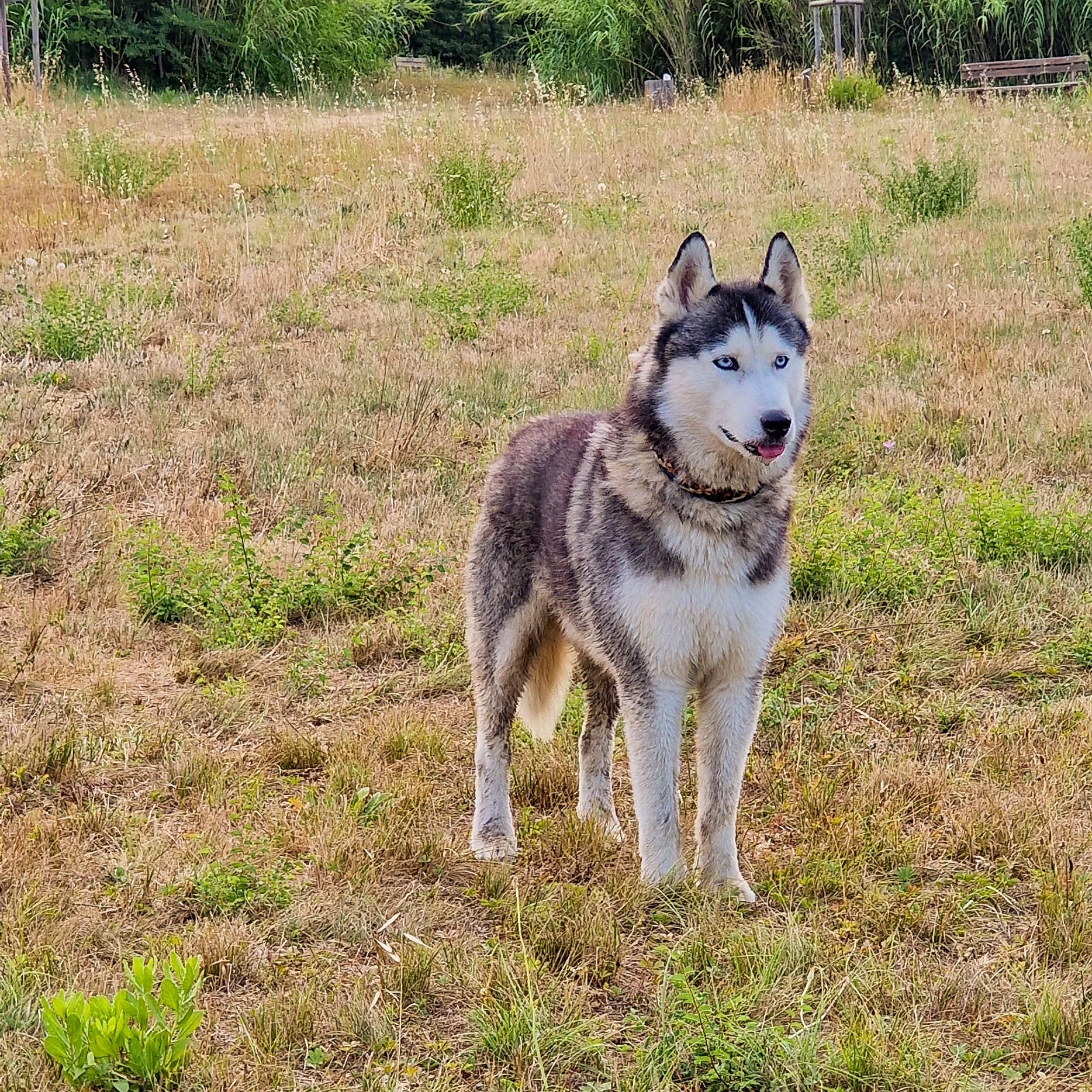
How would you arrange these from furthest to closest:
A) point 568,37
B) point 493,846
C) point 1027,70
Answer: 1. point 568,37
2. point 1027,70
3. point 493,846

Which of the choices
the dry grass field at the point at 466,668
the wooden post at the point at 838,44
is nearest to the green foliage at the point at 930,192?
the dry grass field at the point at 466,668

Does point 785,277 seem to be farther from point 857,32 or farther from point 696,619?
point 857,32

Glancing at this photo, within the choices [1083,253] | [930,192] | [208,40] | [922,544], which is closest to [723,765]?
[922,544]

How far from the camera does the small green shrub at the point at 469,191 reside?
11.5 meters

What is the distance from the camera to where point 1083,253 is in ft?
26.9

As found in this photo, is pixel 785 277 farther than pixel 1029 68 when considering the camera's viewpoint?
No

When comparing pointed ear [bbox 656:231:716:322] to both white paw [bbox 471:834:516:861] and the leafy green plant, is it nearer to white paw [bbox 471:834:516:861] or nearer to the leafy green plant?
white paw [bbox 471:834:516:861]

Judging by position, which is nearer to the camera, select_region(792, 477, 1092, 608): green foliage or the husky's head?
the husky's head

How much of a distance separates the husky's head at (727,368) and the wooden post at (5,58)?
1525cm

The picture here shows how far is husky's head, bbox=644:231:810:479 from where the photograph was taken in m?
3.31

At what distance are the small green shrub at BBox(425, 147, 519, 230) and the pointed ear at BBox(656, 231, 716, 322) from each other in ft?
27.0

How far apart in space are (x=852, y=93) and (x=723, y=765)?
1516 cm

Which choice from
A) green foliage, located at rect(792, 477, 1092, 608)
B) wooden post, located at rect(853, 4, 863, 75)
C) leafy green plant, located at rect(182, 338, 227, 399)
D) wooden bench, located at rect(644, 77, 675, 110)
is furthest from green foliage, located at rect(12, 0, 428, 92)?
green foliage, located at rect(792, 477, 1092, 608)

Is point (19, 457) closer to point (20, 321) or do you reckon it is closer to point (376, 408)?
point (376, 408)
